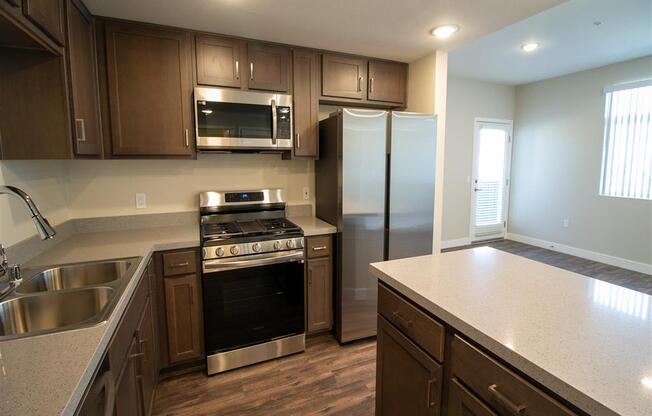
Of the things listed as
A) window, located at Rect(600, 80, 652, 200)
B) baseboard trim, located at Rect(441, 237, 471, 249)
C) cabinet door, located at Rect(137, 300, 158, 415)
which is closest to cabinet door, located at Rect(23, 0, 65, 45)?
cabinet door, located at Rect(137, 300, 158, 415)

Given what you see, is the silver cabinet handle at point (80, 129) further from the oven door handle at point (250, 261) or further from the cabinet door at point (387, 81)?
the cabinet door at point (387, 81)

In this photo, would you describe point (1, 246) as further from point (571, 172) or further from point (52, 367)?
point (571, 172)

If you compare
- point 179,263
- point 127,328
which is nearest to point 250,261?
point 179,263

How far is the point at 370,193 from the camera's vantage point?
248cm

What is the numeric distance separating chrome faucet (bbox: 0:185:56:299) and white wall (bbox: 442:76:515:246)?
4853 millimetres

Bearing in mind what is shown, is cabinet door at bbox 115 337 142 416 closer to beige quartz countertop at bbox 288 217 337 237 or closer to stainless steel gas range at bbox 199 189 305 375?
stainless steel gas range at bbox 199 189 305 375

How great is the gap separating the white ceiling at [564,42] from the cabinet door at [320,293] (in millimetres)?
2758

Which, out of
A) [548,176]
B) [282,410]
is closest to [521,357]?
[282,410]

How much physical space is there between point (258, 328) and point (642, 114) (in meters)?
5.05

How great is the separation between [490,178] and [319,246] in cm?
421

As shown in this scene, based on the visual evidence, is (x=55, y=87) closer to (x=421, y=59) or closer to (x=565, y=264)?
(x=421, y=59)

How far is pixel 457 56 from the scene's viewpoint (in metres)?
3.84

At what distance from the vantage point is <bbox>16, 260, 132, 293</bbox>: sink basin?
4.78 feet

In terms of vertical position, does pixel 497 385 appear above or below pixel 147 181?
below
